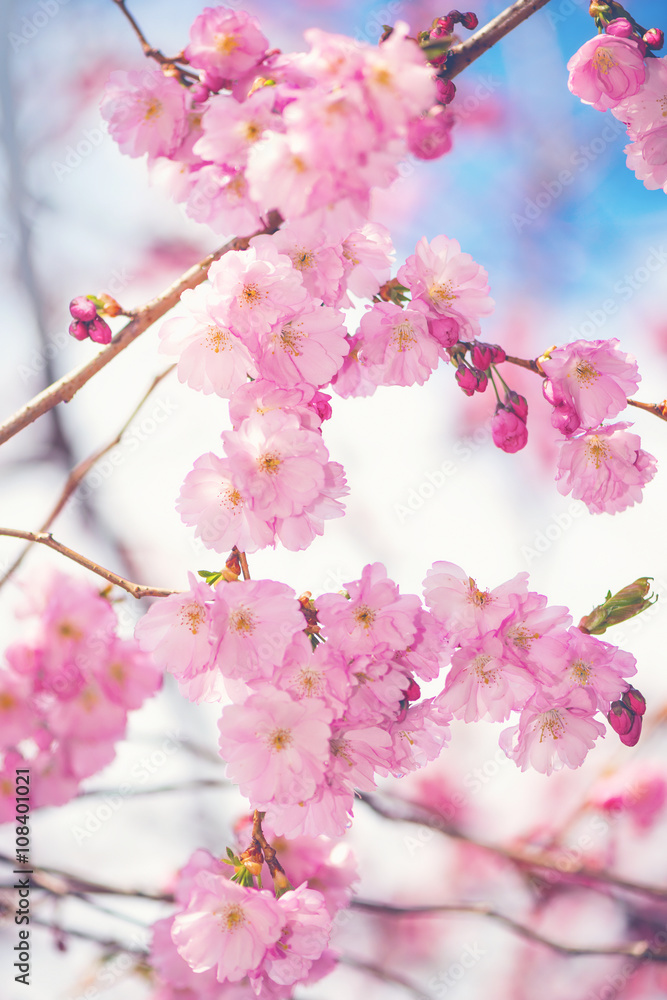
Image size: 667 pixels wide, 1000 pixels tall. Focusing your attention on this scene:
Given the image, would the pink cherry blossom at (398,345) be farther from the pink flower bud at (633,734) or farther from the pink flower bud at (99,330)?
the pink flower bud at (633,734)

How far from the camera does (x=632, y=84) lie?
0.99 metres

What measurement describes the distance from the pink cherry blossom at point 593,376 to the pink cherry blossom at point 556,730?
397 millimetres

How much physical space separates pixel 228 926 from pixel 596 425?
85 cm

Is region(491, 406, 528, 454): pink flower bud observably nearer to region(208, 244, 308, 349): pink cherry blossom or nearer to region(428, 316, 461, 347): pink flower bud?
region(428, 316, 461, 347): pink flower bud

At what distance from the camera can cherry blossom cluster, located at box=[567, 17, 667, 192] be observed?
0.95 m

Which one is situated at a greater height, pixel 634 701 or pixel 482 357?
pixel 482 357

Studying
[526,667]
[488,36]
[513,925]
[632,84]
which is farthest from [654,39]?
[513,925]

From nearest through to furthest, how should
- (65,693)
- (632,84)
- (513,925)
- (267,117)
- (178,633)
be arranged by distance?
(267,117)
(178,633)
(632,84)
(65,693)
(513,925)

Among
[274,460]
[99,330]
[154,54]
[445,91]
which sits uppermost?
[445,91]

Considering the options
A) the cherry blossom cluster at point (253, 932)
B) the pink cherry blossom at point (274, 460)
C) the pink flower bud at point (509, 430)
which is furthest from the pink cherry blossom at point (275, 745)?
the pink flower bud at point (509, 430)

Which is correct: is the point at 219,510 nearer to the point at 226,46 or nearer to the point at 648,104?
the point at 226,46

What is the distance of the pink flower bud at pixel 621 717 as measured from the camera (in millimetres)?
880

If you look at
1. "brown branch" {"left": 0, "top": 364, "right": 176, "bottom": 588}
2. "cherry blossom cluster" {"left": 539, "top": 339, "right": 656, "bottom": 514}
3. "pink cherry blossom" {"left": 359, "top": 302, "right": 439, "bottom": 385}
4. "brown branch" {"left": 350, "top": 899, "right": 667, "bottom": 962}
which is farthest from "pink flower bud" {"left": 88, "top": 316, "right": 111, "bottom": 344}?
"brown branch" {"left": 350, "top": 899, "right": 667, "bottom": 962}

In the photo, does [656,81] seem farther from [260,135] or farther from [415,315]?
[260,135]
